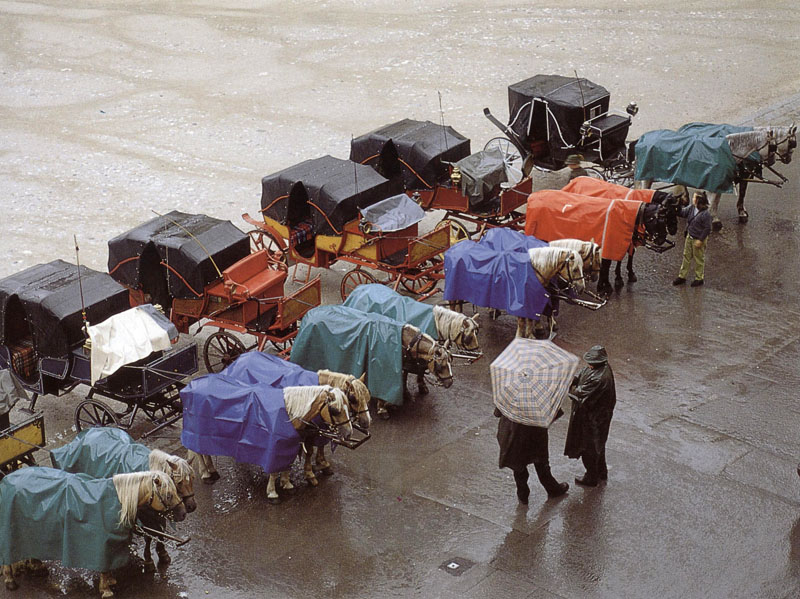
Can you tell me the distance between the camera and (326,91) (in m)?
21.9

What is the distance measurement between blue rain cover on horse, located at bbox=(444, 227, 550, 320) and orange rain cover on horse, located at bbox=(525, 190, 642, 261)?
0.85 metres

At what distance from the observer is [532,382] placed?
9055 millimetres

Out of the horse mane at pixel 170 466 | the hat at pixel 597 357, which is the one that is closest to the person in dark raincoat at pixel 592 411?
the hat at pixel 597 357

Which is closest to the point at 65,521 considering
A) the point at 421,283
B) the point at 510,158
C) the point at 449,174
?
the point at 421,283

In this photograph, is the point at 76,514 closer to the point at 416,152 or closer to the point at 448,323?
the point at 448,323

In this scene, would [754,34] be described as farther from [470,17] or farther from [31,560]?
[31,560]

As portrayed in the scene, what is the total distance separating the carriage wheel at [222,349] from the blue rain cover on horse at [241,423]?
246cm

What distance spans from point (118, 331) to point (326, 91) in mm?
12367

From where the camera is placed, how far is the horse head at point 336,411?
9578 millimetres

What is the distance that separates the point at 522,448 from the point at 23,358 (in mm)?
5349

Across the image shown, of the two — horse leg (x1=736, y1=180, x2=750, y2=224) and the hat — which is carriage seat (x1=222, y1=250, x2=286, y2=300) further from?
horse leg (x1=736, y1=180, x2=750, y2=224)

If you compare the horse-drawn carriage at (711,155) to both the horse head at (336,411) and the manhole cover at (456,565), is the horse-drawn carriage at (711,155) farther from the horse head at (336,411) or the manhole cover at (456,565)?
the manhole cover at (456,565)

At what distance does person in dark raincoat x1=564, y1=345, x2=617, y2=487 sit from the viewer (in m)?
9.75

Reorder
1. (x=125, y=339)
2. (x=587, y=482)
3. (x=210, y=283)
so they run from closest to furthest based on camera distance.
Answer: (x=587, y=482) < (x=125, y=339) < (x=210, y=283)
